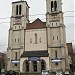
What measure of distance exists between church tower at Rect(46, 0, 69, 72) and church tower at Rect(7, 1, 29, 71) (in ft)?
22.7

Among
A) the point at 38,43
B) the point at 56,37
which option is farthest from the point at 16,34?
the point at 56,37

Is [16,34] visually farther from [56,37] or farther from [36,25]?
[56,37]

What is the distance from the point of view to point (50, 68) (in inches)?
2121

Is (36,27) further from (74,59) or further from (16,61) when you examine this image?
(74,59)

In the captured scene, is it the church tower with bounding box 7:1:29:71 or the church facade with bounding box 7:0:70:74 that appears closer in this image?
the church facade with bounding box 7:0:70:74

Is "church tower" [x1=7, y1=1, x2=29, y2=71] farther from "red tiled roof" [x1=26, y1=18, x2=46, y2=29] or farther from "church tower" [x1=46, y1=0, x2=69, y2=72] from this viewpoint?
"church tower" [x1=46, y1=0, x2=69, y2=72]

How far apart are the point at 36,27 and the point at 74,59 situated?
31541 mm

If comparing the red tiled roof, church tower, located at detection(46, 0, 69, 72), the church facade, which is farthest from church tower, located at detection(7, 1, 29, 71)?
church tower, located at detection(46, 0, 69, 72)

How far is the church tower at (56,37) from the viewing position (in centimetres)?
5397

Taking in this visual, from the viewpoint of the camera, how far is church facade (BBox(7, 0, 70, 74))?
54281mm

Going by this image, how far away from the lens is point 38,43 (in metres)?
57.1

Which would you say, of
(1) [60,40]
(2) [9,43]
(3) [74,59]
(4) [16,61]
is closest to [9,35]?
(2) [9,43]

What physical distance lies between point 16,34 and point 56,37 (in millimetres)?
11091

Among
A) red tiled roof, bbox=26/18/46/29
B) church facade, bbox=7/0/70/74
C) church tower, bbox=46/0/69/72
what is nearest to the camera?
church tower, bbox=46/0/69/72
